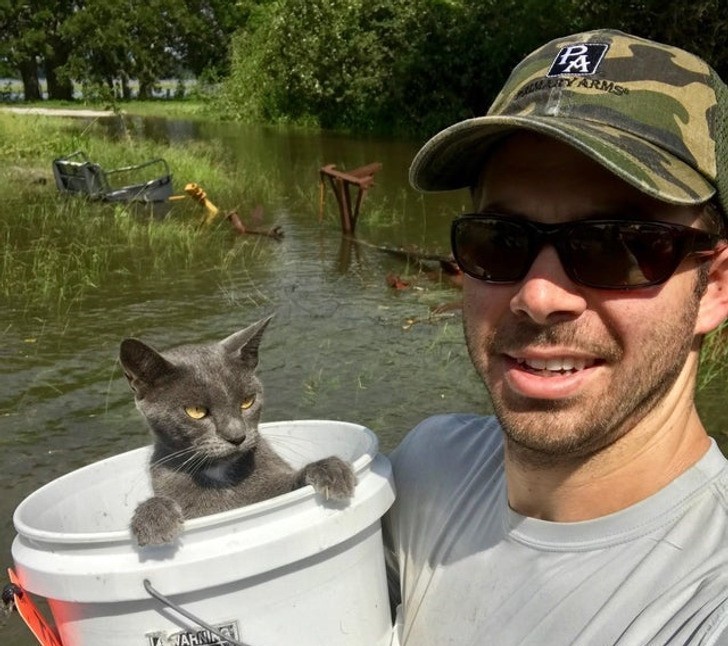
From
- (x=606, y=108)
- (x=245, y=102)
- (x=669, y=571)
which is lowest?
(x=245, y=102)

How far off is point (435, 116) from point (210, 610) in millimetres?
23422

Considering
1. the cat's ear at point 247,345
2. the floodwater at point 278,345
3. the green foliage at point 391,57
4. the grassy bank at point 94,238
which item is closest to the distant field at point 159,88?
the green foliage at point 391,57

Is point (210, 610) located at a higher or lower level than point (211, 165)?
higher

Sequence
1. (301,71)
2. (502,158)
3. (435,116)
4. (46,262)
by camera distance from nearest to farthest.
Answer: (502,158) < (46,262) < (435,116) < (301,71)

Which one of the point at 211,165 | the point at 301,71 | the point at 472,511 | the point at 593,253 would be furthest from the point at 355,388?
the point at 301,71

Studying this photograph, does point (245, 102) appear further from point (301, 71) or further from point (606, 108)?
point (606, 108)

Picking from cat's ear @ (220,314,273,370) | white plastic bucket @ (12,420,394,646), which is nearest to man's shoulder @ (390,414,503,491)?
white plastic bucket @ (12,420,394,646)

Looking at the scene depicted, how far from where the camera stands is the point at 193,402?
257cm

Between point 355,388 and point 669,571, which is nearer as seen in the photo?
point 669,571

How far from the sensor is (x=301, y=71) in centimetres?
2842

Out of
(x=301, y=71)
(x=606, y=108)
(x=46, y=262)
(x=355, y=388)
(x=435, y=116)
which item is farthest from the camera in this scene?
(x=301, y=71)

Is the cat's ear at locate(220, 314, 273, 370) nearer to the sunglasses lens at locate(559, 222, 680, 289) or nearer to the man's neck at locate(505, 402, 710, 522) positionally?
the man's neck at locate(505, 402, 710, 522)

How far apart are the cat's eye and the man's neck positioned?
1113 millimetres

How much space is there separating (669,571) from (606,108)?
920 mm
